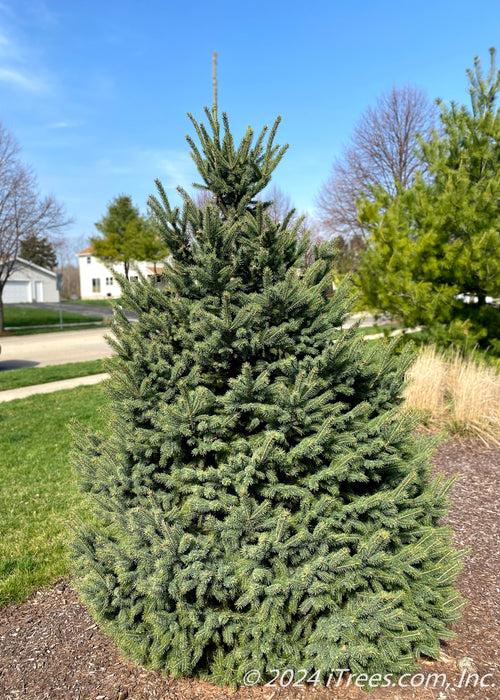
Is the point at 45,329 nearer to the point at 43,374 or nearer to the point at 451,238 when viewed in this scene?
the point at 43,374

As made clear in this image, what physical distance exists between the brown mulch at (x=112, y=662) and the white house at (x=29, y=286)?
43385mm

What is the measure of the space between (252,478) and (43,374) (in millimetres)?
9985

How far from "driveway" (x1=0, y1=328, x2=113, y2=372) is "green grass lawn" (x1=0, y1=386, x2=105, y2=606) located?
132 inches

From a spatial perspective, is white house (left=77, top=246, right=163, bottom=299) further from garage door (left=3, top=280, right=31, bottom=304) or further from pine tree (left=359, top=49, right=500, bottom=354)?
pine tree (left=359, top=49, right=500, bottom=354)

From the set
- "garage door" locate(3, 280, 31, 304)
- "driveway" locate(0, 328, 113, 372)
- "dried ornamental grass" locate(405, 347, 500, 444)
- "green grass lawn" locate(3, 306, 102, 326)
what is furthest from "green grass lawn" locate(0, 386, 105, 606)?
"garage door" locate(3, 280, 31, 304)

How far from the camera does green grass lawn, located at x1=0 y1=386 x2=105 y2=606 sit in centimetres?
322

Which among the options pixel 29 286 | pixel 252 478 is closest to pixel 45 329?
pixel 29 286

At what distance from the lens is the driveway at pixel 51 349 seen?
44.4ft

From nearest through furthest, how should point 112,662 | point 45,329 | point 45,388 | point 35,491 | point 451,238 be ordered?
point 112,662 → point 35,491 → point 451,238 → point 45,388 → point 45,329

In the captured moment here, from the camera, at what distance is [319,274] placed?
254 cm

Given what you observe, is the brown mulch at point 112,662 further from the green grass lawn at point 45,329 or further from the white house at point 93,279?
the white house at point 93,279

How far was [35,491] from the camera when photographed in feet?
15.1

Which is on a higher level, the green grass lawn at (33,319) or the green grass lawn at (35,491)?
the green grass lawn at (33,319)

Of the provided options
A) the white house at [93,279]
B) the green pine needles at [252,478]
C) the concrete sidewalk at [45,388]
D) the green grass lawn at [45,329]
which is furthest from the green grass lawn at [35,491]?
the white house at [93,279]
